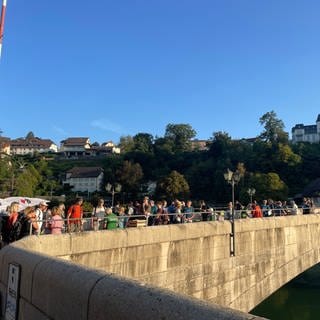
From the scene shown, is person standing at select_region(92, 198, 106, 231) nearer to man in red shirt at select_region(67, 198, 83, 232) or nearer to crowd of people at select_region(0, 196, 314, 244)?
crowd of people at select_region(0, 196, 314, 244)

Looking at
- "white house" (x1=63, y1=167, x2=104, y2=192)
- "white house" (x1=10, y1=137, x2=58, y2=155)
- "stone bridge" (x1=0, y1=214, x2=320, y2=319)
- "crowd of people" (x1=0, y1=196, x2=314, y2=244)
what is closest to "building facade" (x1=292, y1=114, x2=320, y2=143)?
"white house" (x1=63, y1=167, x2=104, y2=192)

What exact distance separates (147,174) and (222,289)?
106589 millimetres

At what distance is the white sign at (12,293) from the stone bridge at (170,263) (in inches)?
4.9

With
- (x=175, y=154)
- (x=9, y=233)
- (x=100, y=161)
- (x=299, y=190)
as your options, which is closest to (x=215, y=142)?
(x=175, y=154)

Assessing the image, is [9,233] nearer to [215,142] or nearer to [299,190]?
[299,190]

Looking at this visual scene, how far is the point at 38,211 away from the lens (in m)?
11.1

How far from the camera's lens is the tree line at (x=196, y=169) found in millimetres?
86438

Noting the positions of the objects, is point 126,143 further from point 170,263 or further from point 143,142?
point 170,263

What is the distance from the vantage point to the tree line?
3403 inches

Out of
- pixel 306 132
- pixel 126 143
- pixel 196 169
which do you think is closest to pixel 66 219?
Answer: pixel 196 169

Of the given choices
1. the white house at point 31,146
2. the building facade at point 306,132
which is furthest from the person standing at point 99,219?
the white house at point 31,146

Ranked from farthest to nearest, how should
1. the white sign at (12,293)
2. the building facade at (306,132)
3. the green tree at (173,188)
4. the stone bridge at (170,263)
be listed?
the building facade at (306,132), the green tree at (173,188), the white sign at (12,293), the stone bridge at (170,263)

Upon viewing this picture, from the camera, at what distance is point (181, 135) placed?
459ft

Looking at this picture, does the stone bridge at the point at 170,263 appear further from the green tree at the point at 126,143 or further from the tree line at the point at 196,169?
the green tree at the point at 126,143
